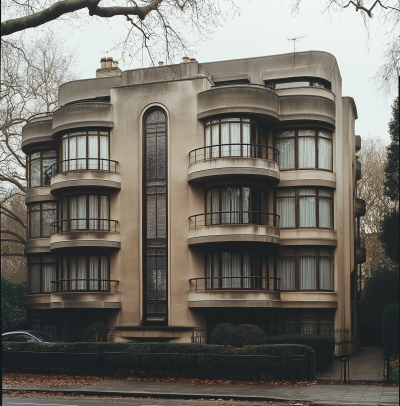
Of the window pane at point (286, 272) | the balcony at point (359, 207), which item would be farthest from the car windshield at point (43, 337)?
the balcony at point (359, 207)

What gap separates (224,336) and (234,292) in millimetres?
2810

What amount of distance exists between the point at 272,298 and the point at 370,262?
21818 millimetres

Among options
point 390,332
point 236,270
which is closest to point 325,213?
point 236,270

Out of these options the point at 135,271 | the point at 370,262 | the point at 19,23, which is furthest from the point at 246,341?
the point at 370,262

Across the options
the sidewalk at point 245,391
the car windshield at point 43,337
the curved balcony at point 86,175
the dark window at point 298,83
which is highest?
the dark window at point 298,83

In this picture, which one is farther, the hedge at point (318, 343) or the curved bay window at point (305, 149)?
the curved bay window at point (305, 149)

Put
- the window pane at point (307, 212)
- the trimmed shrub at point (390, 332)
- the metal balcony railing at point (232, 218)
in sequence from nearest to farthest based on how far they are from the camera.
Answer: the trimmed shrub at point (390, 332)
the metal balcony railing at point (232, 218)
the window pane at point (307, 212)

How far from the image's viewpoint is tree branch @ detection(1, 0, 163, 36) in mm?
9602

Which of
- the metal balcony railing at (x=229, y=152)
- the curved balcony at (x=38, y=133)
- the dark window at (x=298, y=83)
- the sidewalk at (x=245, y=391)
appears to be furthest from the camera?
the curved balcony at (x=38, y=133)

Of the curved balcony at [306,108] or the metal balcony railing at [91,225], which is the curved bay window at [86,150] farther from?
the curved balcony at [306,108]

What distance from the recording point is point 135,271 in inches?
1161

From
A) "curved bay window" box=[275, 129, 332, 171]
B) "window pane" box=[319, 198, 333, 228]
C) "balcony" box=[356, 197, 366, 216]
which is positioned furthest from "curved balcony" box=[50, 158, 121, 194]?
"balcony" box=[356, 197, 366, 216]

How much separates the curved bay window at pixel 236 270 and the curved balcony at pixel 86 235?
5.22 metres

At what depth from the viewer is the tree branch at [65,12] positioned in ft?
31.5
